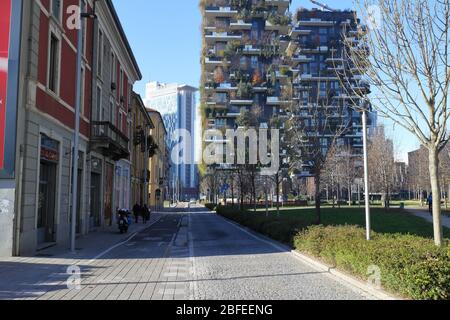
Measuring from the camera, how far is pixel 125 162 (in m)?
36.8

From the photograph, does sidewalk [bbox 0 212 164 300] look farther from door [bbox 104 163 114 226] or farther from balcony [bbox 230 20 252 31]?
balcony [bbox 230 20 252 31]

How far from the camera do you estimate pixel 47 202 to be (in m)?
16.9

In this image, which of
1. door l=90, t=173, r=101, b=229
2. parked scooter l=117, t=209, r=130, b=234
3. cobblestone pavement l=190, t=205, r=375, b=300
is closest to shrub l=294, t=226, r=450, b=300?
cobblestone pavement l=190, t=205, r=375, b=300

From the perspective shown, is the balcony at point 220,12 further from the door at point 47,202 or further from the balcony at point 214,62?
the door at point 47,202

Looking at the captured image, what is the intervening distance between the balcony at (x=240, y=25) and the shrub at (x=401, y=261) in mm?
78336

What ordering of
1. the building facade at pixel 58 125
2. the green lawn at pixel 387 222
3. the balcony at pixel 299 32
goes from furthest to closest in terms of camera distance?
the balcony at pixel 299 32, the green lawn at pixel 387 222, the building facade at pixel 58 125

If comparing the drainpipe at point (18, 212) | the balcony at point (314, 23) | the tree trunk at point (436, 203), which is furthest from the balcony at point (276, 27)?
the tree trunk at point (436, 203)

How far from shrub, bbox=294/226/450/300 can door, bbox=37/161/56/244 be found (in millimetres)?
9824

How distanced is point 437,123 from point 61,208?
1343cm

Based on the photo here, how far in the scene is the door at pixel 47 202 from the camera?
16344mm

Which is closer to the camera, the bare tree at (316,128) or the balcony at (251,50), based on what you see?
the bare tree at (316,128)

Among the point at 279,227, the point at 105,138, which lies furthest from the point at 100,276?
the point at 105,138
